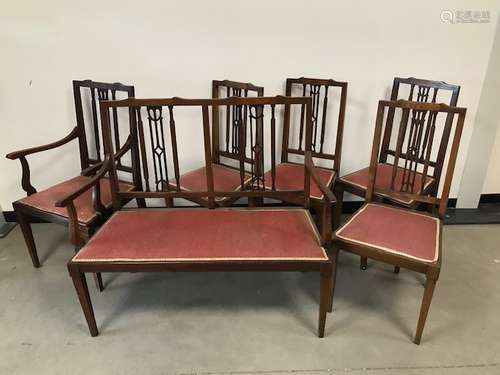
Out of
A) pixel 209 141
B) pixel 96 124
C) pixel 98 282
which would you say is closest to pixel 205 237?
pixel 209 141

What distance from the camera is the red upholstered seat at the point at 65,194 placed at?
1.99 m

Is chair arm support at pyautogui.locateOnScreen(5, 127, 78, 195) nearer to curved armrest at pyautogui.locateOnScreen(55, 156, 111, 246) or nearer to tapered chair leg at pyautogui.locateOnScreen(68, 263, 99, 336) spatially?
curved armrest at pyautogui.locateOnScreen(55, 156, 111, 246)

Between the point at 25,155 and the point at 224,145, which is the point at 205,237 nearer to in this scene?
the point at 224,145

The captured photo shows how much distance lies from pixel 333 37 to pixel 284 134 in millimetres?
678

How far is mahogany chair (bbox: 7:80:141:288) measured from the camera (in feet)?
6.51

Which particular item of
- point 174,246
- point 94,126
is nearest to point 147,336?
point 174,246

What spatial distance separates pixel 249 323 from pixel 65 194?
1.24 metres

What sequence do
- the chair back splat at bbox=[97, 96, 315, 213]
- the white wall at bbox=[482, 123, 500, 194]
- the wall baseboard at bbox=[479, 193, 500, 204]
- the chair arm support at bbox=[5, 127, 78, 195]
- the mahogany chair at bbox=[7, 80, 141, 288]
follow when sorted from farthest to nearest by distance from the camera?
the wall baseboard at bbox=[479, 193, 500, 204] → the white wall at bbox=[482, 123, 500, 194] → the chair arm support at bbox=[5, 127, 78, 195] → the mahogany chair at bbox=[7, 80, 141, 288] → the chair back splat at bbox=[97, 96, 315, 213]

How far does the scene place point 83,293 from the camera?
5.55 ft

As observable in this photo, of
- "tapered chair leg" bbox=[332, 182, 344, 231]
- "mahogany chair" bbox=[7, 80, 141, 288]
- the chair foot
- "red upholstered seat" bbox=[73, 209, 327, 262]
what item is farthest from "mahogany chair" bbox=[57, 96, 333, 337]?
"tapered chair leg" bbox=[332, 182, 344, 231]

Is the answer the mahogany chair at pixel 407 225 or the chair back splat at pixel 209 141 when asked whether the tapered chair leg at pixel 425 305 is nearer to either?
the mahogany chair at pixel 407 225

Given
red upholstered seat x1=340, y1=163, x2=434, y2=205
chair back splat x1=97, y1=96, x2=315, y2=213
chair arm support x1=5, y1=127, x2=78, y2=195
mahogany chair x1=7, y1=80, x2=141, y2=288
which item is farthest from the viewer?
red upholstered seat x1=340, y1=163, x2=434, y2=205

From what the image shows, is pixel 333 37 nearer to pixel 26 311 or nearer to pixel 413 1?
pixel 413 1

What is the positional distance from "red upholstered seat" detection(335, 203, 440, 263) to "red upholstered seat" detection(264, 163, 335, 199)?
317 mm
